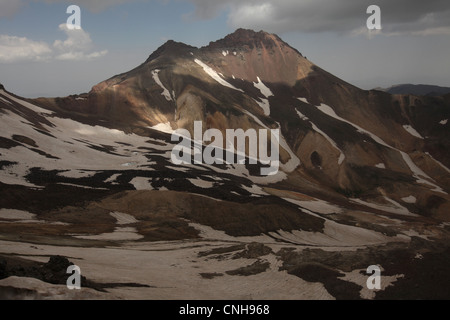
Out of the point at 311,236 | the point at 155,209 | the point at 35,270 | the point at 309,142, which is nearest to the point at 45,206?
the point at 155,209

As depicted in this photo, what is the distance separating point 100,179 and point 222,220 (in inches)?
832

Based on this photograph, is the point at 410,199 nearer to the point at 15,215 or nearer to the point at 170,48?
the point at 15,215

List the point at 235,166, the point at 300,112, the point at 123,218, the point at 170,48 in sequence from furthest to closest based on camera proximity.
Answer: the point at 170,48 → the point at 300,112 → the point at 235,166 → the point at 123,218

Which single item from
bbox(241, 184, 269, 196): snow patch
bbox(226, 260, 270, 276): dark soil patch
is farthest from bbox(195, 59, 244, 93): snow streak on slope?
bbox(226, 260, 270, 276): dark soil patch

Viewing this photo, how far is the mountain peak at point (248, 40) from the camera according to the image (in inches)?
6949

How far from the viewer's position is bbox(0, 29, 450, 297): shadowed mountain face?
45.6 m

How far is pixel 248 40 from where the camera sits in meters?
178

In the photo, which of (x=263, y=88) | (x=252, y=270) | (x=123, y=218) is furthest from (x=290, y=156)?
(x=252, y=270)

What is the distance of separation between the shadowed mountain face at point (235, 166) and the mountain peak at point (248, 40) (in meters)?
0.91

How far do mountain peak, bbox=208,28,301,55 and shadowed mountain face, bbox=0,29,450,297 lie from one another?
906 mm

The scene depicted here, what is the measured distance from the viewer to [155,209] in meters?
50.2

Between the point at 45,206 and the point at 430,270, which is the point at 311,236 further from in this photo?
the point at 45,206

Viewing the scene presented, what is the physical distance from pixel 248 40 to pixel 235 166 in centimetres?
10495
